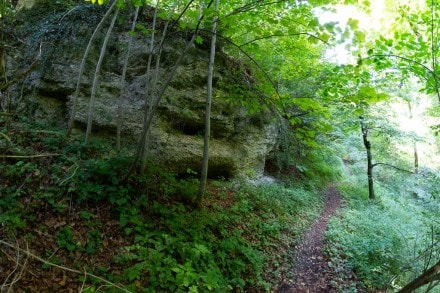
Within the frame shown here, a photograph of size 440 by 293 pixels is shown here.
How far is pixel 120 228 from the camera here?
505cm

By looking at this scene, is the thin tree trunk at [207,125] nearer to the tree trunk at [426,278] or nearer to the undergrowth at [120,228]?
the undergrowth at [120,228]

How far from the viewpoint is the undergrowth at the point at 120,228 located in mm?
4195

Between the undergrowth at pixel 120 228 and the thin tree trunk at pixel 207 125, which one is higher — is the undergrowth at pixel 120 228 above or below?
below

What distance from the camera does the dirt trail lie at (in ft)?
19.1

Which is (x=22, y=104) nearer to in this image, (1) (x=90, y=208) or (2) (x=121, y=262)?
(1) (x=90, y=208)

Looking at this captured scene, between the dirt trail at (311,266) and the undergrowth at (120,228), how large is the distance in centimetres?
32

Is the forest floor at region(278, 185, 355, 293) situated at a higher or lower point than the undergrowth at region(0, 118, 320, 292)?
lower

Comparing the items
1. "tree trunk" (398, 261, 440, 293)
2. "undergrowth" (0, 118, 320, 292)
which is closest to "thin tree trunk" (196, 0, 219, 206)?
"undergrowth" (0, 118, 320, 292)

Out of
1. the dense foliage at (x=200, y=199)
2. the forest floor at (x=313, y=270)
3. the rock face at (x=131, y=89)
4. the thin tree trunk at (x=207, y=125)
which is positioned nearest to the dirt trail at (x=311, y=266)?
the forest floor at (x=313, y=270)

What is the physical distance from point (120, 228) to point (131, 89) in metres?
4.79

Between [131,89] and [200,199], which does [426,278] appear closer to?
[200,199]

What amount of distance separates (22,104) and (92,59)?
2334 millimetres

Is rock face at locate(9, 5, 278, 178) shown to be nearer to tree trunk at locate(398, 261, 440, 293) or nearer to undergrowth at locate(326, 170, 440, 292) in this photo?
undergrowth at locate(326, 170, 440, 292)

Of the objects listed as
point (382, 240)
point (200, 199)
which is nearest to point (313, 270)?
point (382, 240)
